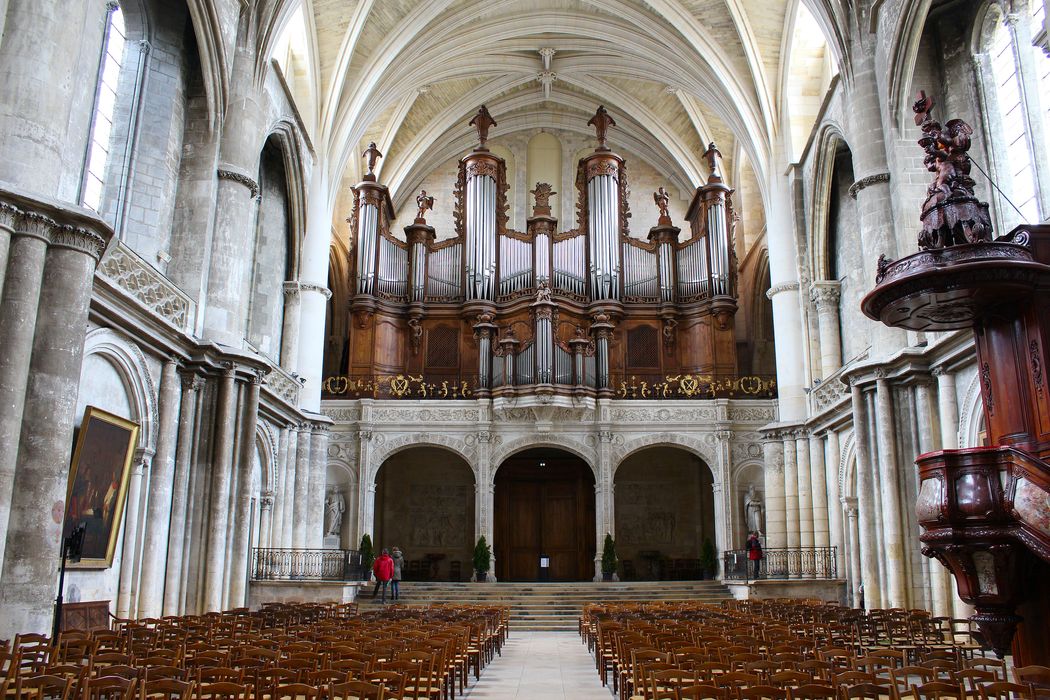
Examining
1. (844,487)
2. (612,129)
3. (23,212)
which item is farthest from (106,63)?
(612,129)

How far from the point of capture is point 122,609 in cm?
1480

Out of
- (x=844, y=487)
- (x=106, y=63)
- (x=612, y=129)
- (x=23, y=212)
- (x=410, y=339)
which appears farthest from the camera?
(x=612, y=129)

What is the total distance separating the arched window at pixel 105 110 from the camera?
1595cm

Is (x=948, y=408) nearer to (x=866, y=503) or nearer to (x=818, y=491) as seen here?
(x=866, y=503)

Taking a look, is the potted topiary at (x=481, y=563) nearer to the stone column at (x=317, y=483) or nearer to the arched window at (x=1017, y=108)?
the stone column at (x=317, y=483)

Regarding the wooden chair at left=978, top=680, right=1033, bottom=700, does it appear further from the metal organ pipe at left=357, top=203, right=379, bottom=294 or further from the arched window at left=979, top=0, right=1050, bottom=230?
the metal organ pipe at left=357, top=203, right=379, bottom=294

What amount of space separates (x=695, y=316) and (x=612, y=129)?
30.7 ft

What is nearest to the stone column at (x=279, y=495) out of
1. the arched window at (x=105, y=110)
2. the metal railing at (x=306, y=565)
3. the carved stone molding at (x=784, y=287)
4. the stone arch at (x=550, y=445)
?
the metal railing at (x=306, y=565)

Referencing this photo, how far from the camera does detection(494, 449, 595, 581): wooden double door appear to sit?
3052 centimetres

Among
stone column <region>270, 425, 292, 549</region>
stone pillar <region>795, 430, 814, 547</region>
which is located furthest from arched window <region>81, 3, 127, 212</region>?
stone pillar <region>795, 430, 814, 547</region>

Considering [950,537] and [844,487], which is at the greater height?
[844,487]

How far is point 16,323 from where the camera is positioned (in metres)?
10.6

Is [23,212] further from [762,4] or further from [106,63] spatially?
[762,4]

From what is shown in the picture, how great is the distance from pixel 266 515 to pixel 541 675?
11.4m
